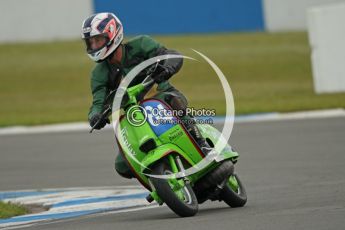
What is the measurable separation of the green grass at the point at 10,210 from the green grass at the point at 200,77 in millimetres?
9839

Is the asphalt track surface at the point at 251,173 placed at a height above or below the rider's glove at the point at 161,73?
below

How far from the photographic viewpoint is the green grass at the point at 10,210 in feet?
29.8

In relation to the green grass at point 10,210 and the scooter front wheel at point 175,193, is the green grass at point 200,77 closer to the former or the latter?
the green grass at point 10,210

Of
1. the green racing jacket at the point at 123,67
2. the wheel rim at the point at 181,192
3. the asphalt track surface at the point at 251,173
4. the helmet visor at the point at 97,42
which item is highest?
the helmet visor at the point at 97,42

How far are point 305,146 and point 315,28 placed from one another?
682 cm

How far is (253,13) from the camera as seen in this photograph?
3108cm

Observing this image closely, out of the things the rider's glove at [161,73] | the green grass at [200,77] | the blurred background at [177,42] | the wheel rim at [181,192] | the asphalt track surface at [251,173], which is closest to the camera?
the asphalt track surface at [251,173]

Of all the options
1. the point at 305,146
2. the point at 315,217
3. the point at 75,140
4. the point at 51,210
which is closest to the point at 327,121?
the point at 305,146

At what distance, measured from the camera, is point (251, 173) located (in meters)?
11.2

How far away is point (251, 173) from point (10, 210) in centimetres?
318

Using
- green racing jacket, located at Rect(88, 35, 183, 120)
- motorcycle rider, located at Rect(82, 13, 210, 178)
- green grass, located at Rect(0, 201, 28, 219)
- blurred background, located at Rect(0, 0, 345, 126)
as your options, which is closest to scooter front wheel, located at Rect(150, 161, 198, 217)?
motorcycle rider, located at Rect(82, 13, 210, 178)

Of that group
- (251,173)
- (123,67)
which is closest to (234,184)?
(123,67)

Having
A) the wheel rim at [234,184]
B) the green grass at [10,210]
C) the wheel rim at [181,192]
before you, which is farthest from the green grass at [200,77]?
the wheel rim at [181,192]

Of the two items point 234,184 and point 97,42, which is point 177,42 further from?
point 97,42
